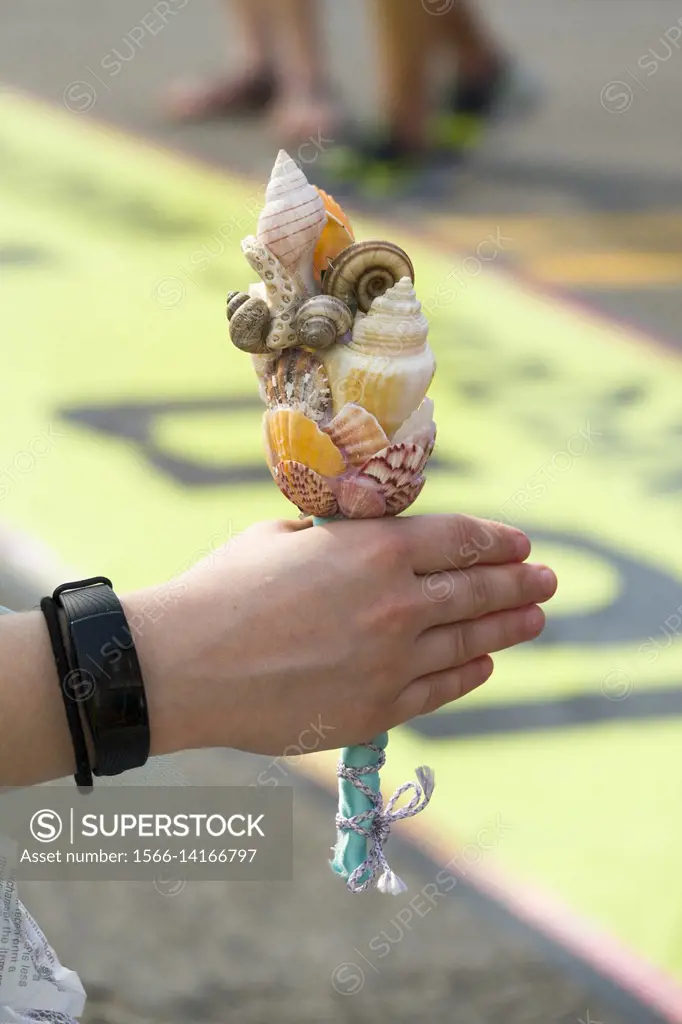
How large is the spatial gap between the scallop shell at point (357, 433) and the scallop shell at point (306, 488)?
0.13 feet

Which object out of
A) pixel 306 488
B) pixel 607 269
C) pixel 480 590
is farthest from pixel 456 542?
pixel 607 269

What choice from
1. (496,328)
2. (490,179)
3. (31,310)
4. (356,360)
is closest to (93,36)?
(490,179)

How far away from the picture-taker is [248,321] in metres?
1.26

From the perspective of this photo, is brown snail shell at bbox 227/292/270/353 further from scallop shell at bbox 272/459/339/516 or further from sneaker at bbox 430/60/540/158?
sneaker at bbox 430/60/540/158

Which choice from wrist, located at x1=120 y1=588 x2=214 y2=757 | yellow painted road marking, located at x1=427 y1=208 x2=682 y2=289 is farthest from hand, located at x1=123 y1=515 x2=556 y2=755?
yellow painted road marking, located at x1=427 y1=208 x2=682 y2=289

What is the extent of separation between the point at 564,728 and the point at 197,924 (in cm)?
81

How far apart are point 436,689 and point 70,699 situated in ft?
1.22

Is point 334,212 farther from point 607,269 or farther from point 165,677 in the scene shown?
point 607,269

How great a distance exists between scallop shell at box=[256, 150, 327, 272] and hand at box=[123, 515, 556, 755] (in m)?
0.28

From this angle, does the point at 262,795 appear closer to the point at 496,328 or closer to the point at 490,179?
the point at 496,328

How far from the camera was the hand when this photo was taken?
42.7 inches

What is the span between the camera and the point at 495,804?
223 cm

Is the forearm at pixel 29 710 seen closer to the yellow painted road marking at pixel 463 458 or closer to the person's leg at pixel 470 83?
the yellow painted road marking at pixel 463 458

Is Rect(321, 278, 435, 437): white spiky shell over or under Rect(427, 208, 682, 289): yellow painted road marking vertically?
under
